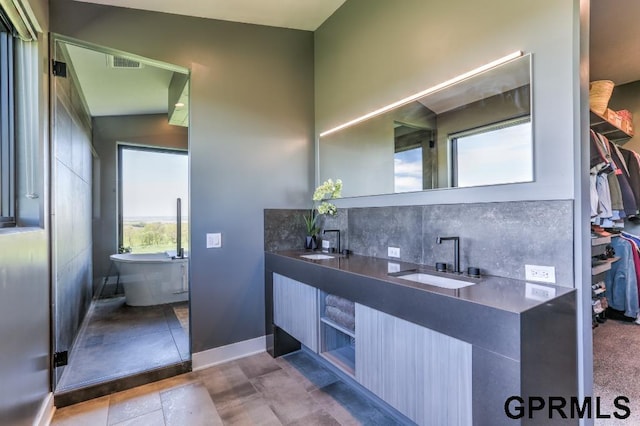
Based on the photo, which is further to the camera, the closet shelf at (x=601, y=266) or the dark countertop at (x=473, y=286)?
the closet shelf at (x=601, y=266)

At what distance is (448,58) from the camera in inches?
76.4

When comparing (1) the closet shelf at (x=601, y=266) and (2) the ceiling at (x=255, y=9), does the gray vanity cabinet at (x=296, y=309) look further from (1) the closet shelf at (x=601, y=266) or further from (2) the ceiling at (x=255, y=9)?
(1) the closet shelf at (x=601, y=266)

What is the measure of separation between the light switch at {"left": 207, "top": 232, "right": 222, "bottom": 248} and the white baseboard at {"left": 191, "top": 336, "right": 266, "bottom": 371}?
869 millimetres

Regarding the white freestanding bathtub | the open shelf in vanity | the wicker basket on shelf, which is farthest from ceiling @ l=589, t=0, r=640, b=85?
the white freestanding bathtub

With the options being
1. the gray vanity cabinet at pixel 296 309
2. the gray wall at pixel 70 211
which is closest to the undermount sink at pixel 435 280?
the gray vanity cabinet at pixel 296 309

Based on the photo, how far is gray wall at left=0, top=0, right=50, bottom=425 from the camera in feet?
4.43

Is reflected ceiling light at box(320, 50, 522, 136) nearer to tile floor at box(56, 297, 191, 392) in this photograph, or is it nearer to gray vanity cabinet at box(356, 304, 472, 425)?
gray vanity cabinet at box(356, 304, 472, 425)

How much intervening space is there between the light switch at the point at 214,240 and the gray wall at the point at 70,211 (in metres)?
1.00

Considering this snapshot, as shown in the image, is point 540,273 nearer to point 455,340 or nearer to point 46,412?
point 455,340

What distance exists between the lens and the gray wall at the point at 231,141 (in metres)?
2.46

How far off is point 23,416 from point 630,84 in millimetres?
6177

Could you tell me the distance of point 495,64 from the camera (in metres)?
1.70

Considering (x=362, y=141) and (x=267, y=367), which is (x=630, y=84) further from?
(x=267, y=367)

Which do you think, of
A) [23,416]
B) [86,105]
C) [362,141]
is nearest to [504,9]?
[362,141]
